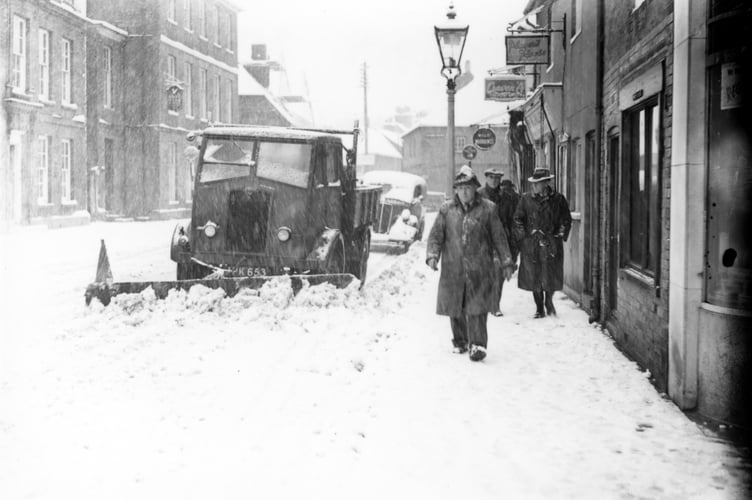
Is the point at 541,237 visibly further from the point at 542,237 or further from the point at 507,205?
the point at 507,205

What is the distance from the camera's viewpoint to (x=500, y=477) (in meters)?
4.45

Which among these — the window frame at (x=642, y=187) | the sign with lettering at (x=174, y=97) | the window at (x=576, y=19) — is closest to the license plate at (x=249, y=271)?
the window frame at (x=642, y=187)

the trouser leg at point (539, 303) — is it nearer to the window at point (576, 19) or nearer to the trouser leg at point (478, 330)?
the trouser leg at point (478, 330)

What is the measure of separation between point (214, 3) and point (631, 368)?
3894 cm

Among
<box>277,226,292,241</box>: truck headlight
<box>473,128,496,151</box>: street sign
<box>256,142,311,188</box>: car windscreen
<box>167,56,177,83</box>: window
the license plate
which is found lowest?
the license plate

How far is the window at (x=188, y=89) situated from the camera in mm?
39344

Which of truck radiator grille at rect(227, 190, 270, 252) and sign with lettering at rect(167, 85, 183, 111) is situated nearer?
truck radiator grille at rect(227, 190, 270, 252)

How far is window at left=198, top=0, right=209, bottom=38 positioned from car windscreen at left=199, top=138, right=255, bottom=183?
3134 cm

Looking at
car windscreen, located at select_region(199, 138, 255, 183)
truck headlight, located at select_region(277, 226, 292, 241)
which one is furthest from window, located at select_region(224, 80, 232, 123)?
truck headlight, located at select_region(277, 226, 292, 241)

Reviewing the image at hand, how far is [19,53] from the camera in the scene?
26391mm

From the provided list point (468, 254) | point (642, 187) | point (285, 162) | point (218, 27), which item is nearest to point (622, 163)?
point (642, 187)

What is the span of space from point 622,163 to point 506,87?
26.0 ft

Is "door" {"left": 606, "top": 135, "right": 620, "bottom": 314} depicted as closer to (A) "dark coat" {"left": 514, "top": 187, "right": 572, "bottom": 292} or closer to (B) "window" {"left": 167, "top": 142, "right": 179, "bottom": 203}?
(A) "dark coat" {"left": 514, "top": 187, "right": 572, "bottom": 292}

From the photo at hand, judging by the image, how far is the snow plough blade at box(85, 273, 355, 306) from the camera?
9.25 meters
